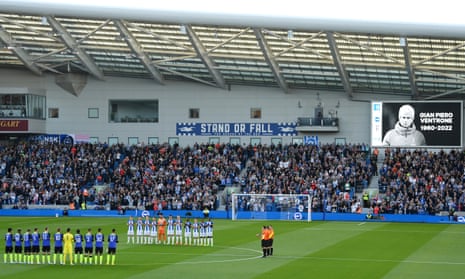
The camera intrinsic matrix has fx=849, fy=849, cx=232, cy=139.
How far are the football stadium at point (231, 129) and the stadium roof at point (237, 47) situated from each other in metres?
0.16

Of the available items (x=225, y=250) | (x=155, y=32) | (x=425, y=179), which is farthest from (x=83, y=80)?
(x=225, y=250)

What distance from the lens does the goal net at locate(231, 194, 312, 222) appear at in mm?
60469

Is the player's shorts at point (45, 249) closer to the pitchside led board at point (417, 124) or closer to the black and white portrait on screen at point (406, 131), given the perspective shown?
the pitchside led board at point (417, 124)

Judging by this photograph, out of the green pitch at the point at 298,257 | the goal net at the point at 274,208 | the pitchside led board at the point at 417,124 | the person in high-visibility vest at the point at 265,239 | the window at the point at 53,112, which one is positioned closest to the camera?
the green pitch at the point at 298,257

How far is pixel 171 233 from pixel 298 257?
799 centimetres

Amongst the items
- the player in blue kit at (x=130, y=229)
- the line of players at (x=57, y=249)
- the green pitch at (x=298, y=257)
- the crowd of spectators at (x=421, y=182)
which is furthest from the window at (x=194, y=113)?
the line of players at (x=57, y=249)

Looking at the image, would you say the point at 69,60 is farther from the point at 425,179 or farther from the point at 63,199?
the point at 425,179

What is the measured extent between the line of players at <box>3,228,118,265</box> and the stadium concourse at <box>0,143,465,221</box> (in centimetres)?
2942

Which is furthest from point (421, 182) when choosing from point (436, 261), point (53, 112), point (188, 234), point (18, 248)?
point (18, 248)

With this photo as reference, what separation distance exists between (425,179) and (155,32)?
73.9ft

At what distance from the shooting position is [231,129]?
7431 centimetres

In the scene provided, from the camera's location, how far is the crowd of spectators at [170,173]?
→ 64875 mm

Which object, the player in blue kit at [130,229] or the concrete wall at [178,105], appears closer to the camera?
the player in blue kit at [130,229]

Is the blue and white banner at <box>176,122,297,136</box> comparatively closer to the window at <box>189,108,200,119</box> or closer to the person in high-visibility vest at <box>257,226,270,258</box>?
the window at <box>189,108,200,119</box>
